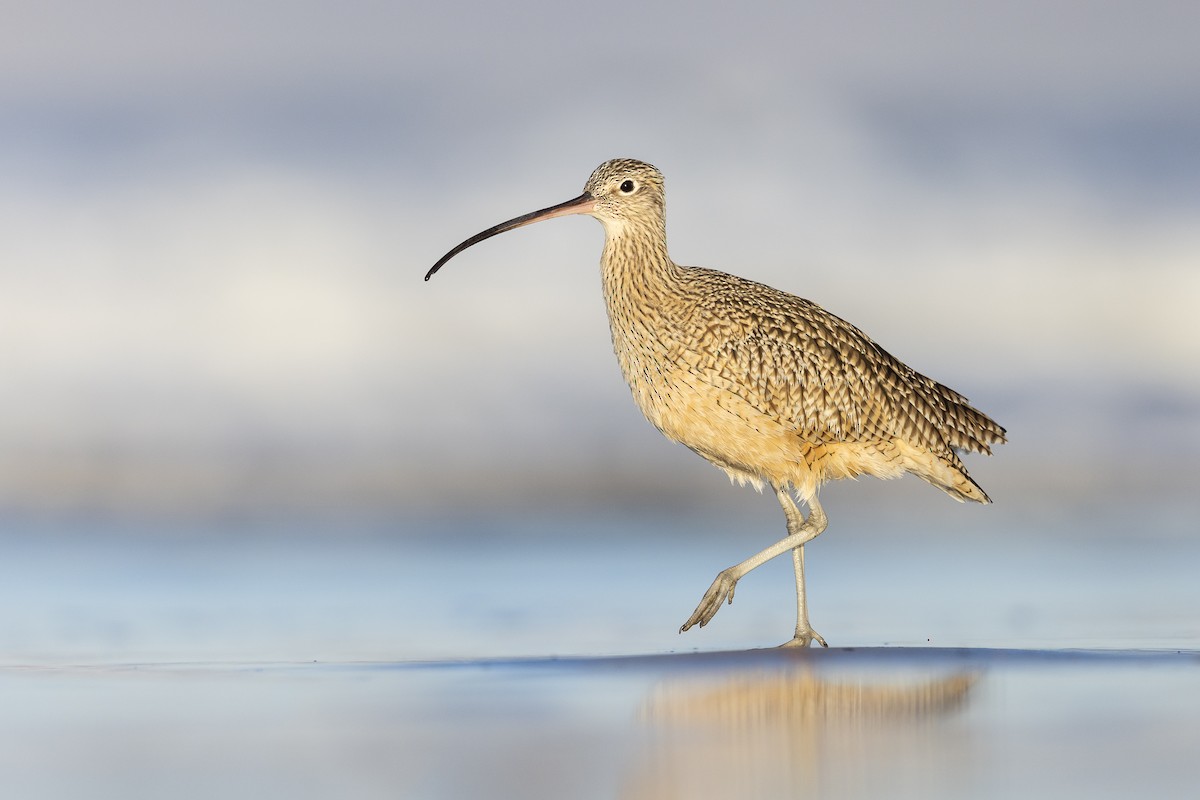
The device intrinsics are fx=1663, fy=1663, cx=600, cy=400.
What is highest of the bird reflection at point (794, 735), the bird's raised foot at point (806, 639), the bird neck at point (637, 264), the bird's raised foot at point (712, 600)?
the bird neck at point (637, 264)

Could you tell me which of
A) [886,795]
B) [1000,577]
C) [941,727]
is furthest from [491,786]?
[1000,577]

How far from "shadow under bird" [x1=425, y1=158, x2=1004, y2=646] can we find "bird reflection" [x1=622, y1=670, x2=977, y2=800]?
1.74 metres

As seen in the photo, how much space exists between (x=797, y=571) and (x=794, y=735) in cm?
349

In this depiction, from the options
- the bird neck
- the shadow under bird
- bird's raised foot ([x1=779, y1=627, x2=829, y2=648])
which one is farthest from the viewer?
the bird neck

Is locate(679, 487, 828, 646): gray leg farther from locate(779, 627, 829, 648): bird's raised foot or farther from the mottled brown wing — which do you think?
the mottled brown wing

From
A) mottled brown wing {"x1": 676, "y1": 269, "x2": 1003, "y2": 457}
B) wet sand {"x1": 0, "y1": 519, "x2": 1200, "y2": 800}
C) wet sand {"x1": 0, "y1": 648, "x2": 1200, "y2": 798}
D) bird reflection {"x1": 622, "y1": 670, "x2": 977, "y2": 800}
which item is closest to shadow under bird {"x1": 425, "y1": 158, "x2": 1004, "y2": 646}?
mottled brown wing {"x1": 676, "y1": 269, "x2": 1003, "y2": 457}

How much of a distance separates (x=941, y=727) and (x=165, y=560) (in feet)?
28.5

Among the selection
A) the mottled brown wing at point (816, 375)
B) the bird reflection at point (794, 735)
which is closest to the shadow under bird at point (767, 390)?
the mottled brown wing at point (816, 375)

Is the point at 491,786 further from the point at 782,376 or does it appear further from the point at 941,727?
the point at 782,376

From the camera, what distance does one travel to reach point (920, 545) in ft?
51.5

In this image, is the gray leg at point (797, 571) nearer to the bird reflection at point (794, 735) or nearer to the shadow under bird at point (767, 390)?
the shadow under bird at point (767, 390)

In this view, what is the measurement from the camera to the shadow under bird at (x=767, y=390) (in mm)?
9828

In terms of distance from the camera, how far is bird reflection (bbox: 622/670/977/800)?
564 cm

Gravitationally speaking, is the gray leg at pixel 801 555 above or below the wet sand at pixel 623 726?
above
